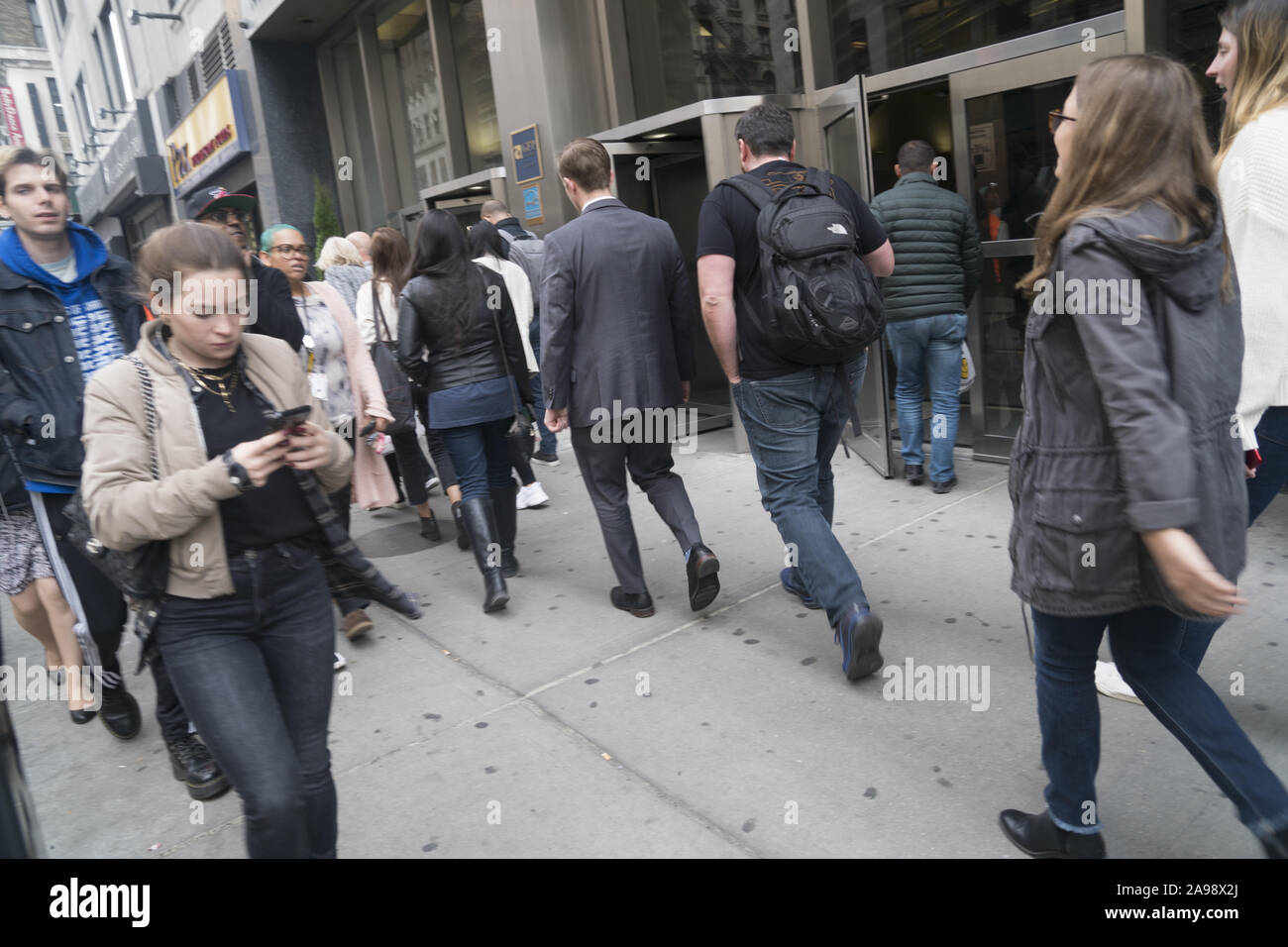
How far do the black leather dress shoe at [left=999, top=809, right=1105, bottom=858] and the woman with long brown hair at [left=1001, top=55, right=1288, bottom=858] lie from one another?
0.38m

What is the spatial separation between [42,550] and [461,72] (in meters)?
8.42

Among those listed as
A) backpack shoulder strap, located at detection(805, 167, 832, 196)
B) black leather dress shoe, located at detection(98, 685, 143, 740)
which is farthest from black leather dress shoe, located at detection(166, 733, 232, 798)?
backpack shoulder strap, located at detection(805, 167, 832, 196)

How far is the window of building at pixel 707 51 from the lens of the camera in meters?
7.22

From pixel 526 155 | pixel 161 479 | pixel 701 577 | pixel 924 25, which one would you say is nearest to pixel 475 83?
pixel 526 155

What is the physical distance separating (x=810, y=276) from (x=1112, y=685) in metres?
1.73

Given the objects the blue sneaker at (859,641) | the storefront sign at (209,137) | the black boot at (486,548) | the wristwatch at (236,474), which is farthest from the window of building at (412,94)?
the wristwatch at (236,474)

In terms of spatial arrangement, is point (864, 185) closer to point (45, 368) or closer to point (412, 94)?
point (45, 368)

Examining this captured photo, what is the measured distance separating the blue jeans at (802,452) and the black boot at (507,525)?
67.0 inches

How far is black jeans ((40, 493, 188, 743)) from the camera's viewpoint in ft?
10.7

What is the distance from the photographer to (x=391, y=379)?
5.29 m

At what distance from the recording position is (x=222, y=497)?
2000mm

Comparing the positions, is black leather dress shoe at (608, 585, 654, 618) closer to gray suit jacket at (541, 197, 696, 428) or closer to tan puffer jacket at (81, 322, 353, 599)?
gray suit jacket at (541, 197, 696, 428)

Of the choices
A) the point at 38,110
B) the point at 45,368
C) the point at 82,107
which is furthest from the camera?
the point at 38,110
